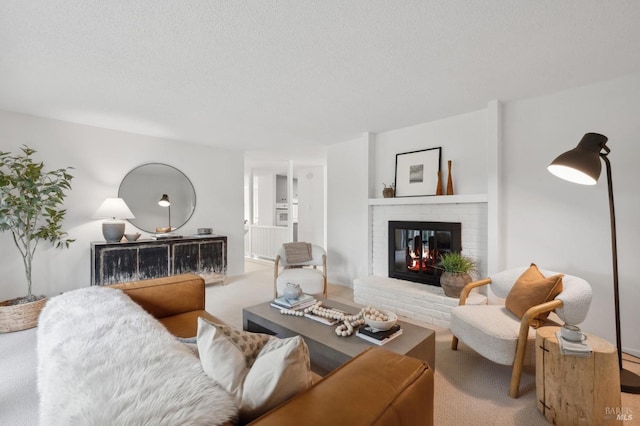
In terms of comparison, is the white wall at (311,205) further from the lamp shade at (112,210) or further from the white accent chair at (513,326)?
the white accent chair at (513,326)

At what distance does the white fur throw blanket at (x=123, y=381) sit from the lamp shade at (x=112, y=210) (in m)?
2.63

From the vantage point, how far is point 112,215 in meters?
3.58

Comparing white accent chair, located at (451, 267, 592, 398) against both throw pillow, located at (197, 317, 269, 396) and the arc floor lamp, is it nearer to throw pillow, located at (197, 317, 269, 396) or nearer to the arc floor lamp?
the arc floor lamp

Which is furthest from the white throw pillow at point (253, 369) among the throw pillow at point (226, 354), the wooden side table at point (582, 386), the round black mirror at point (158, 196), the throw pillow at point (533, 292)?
the round black mirror at point (158, 196)

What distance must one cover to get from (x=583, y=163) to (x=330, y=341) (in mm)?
1878

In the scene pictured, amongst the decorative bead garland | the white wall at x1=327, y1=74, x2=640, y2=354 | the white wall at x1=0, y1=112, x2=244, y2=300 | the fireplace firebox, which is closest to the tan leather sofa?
the decorative bead garland

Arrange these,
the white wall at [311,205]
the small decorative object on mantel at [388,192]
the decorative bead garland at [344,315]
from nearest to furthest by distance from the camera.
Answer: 1. the decorative bead garland at [344,315]
2. the small decorative object on mantel at [388,192]
3. the white wall at [311,205]

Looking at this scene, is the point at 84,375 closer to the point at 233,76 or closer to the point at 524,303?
the point at 233,76

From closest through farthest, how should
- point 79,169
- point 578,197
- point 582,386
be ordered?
point 582,386
point 578,197
point 79,169

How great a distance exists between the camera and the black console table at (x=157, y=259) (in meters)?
3.49

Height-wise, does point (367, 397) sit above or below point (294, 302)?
above

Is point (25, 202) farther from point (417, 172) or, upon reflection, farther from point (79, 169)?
point (417, 172)

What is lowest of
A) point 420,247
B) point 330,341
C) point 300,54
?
point 330,341

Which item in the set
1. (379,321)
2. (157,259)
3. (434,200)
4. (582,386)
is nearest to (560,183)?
(434,200)
